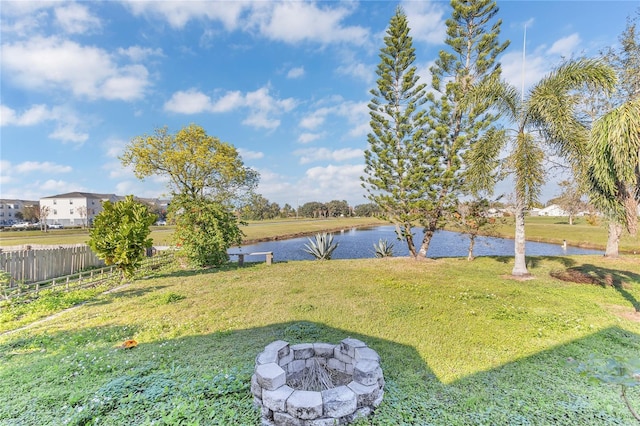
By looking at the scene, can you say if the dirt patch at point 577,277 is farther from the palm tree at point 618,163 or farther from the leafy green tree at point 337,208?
the leafy green tree at point 337,208

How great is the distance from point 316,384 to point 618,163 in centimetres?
544

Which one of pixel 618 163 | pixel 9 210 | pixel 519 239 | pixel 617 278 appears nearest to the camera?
pixel 618 163

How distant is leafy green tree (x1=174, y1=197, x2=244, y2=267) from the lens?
9.27 meters

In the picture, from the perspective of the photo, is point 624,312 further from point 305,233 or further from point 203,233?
point 305,233

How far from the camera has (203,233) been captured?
9.41 metres

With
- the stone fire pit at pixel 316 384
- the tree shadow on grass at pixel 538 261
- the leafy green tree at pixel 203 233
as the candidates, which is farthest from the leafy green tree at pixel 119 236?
the tree shadow on grass at pixel 538 261

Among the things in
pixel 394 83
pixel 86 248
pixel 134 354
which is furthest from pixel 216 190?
pixel 134 354

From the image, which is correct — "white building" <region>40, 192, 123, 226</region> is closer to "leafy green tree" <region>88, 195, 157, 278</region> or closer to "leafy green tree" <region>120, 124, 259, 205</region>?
"leafy green tree" <region>120, 124, 259, 205</region>

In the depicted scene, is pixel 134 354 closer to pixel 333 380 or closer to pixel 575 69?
pixel 333 380

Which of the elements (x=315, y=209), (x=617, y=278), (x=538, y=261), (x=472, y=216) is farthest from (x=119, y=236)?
(x=315, y=209)

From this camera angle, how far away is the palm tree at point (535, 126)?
606cm

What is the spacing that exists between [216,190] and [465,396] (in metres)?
13.2

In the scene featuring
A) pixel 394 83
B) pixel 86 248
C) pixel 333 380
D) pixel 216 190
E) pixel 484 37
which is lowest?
pixel 333 380

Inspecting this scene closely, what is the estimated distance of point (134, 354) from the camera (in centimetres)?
346
